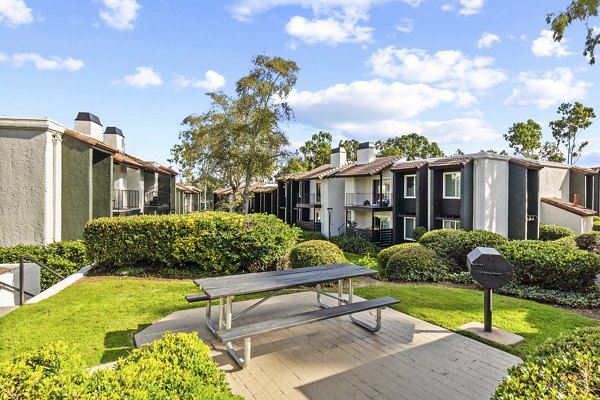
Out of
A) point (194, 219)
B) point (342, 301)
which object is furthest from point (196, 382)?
point (194, 219)

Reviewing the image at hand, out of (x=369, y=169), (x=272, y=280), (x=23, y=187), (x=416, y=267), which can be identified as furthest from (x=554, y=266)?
(x=23, y=187)

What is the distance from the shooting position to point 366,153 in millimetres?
29047

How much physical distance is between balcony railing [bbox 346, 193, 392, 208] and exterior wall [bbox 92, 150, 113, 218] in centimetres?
1774

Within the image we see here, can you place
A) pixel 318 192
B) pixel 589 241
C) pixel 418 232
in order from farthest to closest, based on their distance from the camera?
pixel 318 192, pixel 418 232, pixel 589 241

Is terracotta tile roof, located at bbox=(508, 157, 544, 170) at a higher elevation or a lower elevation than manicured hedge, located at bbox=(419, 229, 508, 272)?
higher

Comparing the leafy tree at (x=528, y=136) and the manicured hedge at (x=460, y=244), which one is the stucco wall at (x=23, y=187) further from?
the leafy tree at (x=528, y=136)

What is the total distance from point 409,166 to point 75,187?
63.8 ft

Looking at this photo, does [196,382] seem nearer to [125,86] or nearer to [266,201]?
[125,86]

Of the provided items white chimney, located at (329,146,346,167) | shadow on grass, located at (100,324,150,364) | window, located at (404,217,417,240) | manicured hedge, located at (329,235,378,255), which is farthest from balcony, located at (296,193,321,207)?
shadow on grass, located at (100,324,150,364)

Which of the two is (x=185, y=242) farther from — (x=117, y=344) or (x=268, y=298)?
(x=268, y=298)

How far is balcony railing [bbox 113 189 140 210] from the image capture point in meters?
19.0

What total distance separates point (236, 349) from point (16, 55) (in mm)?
11621

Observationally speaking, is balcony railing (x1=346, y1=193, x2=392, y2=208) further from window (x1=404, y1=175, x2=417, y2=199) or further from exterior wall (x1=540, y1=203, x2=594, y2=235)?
exterior wall (x1=540, y1=203, x2=594, y2=235)

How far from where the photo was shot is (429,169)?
2133 cm
